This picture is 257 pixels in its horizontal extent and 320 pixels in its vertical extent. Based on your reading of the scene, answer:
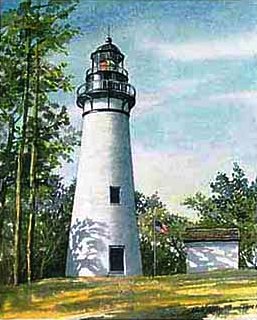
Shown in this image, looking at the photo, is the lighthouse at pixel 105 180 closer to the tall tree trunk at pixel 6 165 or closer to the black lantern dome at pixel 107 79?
the black lantern dome at pixel 107 79

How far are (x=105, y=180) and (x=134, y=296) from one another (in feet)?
1.13

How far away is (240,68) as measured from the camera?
211cm

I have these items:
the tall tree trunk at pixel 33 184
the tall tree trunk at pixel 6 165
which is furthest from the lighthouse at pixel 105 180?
the tall tree trunk at pixel 6 165

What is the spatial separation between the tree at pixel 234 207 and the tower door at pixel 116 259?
0.24 metres

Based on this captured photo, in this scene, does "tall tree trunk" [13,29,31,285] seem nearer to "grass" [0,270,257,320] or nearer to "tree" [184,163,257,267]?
"grass" [0,270,257,320]

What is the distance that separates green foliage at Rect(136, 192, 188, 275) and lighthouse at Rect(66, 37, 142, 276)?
3cm

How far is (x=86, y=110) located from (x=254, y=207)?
1.88 ft

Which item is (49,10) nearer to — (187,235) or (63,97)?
(63,97)

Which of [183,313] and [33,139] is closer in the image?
[183,313]

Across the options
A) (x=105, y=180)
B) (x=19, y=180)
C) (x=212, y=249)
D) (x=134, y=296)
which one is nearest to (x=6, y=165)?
(x=19, y=180)

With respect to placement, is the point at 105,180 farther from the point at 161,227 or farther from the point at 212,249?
the point at 212,249

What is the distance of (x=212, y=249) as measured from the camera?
199 centimetres

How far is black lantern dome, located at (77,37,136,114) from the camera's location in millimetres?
2064

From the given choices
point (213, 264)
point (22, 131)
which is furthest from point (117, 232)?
point (22, 131)
